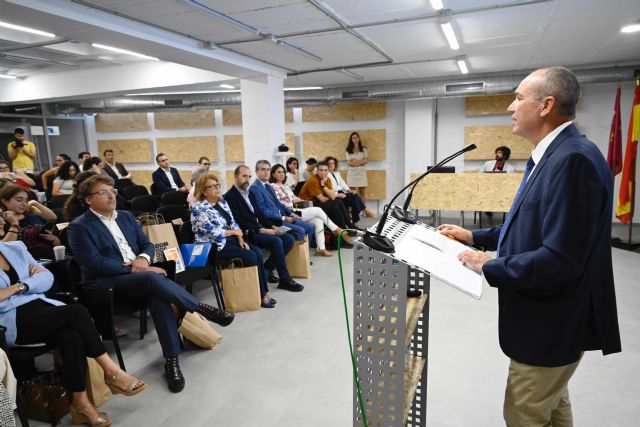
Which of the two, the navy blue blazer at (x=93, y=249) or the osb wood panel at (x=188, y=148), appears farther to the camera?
the osb wood panel at (x=188, y=148)

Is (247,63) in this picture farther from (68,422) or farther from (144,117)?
(144,117)

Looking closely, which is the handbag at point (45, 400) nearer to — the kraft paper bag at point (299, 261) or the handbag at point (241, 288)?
the handbag at point (241, 288)

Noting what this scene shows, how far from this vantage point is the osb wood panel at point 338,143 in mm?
8766

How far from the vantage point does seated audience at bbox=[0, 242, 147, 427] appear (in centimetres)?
209

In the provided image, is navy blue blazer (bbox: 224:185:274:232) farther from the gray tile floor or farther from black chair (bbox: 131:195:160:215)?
black chair (bbox: 131:195:160:215)

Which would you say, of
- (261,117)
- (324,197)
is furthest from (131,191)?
(324,197)

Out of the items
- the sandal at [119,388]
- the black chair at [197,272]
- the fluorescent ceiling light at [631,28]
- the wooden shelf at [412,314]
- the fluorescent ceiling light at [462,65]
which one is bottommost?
the sandal at [119,388]

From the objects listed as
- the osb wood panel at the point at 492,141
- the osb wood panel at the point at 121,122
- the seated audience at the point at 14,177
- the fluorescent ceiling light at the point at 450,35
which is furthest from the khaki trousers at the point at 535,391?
the osb wood panel at the point at 121,122

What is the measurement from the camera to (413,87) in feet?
24.9

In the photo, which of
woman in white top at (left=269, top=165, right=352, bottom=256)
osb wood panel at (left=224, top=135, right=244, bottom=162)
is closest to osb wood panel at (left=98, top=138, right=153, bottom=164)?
osb wood panel at (left=224, top=135, right=244, bottom=162)

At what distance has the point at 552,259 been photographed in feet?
3.49

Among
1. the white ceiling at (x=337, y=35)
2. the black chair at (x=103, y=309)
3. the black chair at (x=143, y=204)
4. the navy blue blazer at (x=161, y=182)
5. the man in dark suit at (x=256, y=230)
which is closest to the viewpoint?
the black chair at (x=103, y=309)

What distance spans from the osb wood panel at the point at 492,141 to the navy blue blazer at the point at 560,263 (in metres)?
7.10

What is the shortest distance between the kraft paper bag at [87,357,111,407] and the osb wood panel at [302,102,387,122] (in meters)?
7.40
